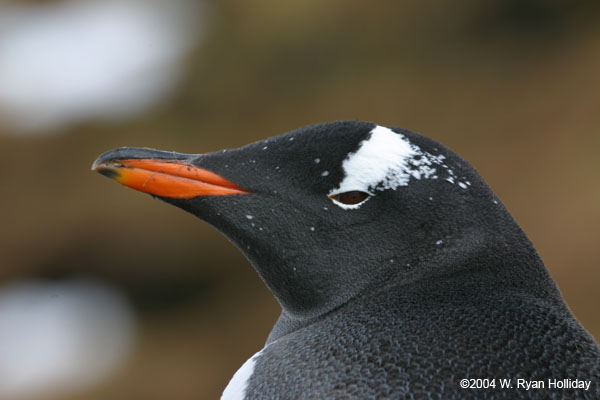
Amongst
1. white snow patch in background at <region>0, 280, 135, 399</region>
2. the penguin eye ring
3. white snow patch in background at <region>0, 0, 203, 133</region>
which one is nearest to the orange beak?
the penguin eye ring

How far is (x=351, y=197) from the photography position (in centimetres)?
126

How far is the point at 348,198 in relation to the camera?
4.15 ft

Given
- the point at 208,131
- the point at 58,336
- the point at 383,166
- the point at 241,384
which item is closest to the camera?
the point at 241,384

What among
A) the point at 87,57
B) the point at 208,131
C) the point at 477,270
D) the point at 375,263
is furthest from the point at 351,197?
the point at 87,57

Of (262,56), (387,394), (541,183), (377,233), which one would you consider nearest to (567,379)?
(387,394)

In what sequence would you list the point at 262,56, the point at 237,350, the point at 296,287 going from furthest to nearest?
1. the point at 262,56
2. the point at 237,350
3. the point at 296,287

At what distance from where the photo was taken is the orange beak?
4.13 feet

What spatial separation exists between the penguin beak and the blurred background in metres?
3.83

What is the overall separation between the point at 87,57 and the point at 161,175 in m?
6.22

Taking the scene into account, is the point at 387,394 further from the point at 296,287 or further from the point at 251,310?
the point at 251,310

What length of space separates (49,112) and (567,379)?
20.8ft

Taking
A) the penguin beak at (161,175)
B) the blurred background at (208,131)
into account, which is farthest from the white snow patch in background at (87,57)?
the penguin beak at (161,175)

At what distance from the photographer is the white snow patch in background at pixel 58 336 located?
17.5 ft

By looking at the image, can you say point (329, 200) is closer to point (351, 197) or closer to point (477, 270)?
point (351, 197)
